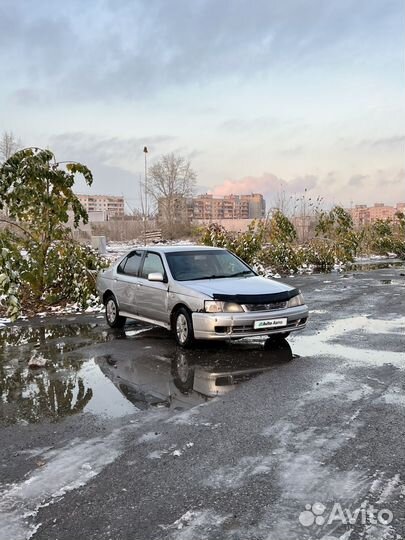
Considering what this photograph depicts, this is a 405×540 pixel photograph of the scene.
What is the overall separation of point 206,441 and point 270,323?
342 centimetres

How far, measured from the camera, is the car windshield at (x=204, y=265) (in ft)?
29.4

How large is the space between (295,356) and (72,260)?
23.7 feet

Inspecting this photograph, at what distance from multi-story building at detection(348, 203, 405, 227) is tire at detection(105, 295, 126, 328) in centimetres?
2436

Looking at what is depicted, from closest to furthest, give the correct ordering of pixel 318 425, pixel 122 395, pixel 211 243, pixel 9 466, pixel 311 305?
pixel 9 466
pixel 318 425
pixel 122 395
pixel 311 305
pixel 211 243

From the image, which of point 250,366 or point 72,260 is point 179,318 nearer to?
point 250,366

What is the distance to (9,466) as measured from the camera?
4.21m

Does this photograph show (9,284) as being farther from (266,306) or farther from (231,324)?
(266,306)

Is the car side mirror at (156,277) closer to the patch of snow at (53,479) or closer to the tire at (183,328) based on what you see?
the tire at (183,328)

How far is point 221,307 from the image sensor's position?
775cm

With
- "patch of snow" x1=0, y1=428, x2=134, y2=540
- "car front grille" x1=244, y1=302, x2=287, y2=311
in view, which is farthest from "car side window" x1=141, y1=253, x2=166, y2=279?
"patch of snow" x1=0, y1=428, x2=134, y2=540

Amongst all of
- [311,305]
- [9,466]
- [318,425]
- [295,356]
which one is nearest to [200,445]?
[318,425]

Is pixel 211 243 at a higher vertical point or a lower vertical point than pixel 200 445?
higher

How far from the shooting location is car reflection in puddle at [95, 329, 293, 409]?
597 cm

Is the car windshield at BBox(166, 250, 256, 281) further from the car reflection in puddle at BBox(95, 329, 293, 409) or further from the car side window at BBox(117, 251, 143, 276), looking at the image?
the car reflection in puddle at BBox(95, 329, 293, 409)
